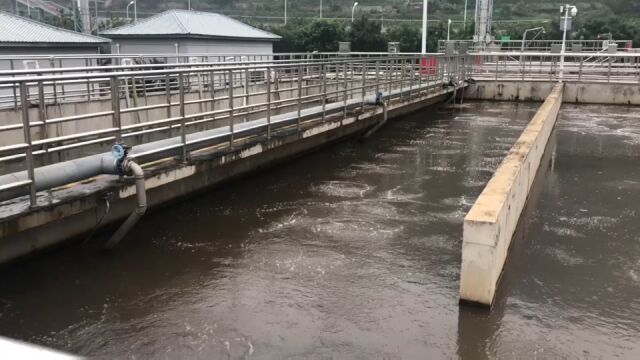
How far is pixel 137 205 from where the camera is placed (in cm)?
647

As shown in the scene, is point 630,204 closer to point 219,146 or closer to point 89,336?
point 219,146

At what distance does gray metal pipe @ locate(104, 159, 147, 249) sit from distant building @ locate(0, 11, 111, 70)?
564 inches

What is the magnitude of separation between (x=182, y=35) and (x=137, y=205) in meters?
25.3

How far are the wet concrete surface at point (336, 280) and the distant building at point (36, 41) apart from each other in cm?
1431

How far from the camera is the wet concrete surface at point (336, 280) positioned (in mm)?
4742

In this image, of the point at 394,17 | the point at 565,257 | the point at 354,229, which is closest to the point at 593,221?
the point at 565,257

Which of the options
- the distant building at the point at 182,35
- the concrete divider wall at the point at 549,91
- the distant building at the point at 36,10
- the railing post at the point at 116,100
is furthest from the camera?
the distant building at the point at 36,10

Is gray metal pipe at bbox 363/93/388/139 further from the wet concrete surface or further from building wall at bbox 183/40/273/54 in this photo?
building wall at bbox 183/40/273/54

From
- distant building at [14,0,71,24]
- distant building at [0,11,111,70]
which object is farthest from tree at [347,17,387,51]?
distant building at [14,0,71,24]

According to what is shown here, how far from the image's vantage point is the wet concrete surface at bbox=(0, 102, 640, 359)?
4742mm

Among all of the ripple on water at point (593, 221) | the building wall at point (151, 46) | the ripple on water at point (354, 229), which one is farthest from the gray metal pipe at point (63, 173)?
the building wall at point (151, 46)

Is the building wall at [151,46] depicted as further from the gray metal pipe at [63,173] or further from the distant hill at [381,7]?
the distant hill at [381,7]

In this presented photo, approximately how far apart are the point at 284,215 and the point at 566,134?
31.0ft

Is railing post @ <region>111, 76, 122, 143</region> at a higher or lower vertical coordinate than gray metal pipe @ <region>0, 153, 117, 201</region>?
higher
